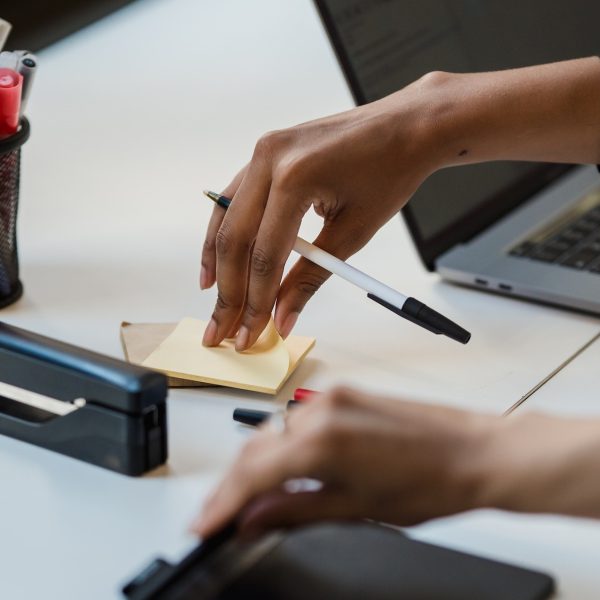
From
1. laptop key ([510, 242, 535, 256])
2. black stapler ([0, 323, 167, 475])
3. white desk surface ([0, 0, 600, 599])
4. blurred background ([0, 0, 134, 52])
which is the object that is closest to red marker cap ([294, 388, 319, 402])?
white desk surface ([0, 0, 600, 599])

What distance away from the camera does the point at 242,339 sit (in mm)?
968

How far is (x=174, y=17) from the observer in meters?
1.82

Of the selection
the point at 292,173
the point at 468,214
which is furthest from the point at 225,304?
the point at 468,214

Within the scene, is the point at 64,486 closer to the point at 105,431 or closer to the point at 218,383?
the point at 105,431

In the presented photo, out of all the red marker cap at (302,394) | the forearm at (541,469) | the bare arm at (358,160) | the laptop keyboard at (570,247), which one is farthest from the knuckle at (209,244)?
the forearm at (541,469)

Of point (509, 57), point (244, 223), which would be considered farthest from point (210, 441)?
point (509, 57)

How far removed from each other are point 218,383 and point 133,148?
0.58 meters

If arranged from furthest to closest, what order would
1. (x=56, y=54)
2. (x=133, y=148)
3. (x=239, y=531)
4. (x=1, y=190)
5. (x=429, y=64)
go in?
(x=56, y=54), (x=133, y=148), (x=429, y=64), (x=1, y=190), (x=239, y=531)

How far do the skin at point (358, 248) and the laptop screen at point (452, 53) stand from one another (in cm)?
11

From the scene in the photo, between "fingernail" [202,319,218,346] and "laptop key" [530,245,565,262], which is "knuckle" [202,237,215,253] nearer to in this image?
"fingernail" [202,319,218,346]

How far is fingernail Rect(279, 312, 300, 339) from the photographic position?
3.28 feet

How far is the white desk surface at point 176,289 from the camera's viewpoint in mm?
757


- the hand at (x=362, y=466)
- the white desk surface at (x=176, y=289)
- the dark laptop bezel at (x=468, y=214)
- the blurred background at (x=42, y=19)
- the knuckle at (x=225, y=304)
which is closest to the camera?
the hand at (x=362, y=466)

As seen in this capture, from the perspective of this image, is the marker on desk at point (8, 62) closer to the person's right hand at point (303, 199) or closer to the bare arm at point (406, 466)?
the person's right hand at point (303, 199)
